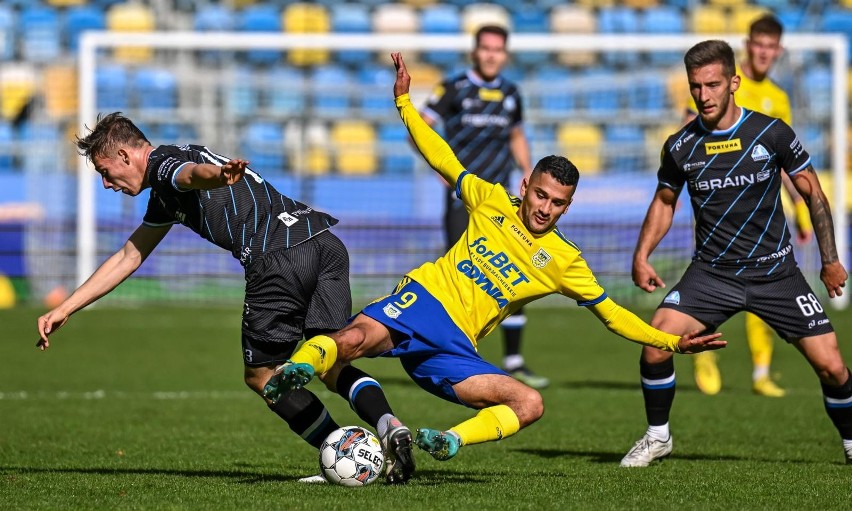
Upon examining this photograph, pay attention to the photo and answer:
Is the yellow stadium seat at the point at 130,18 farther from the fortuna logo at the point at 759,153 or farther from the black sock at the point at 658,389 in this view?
the fortuna logo at the point at 759,153

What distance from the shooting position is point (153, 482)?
6102mm

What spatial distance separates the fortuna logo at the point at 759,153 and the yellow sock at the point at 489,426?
81.5 inches

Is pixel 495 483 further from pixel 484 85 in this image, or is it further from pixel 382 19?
pixel 382 19

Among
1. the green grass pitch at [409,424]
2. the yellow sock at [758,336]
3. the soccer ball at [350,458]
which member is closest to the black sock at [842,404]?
the green grass pitch at [409,424]

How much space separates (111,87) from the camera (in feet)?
61.3

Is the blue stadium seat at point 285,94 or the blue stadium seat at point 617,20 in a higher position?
the blue stadium seat at point 617,20

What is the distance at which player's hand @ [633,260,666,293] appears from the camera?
22.7 ft

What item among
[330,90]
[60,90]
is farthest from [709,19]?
[60,90]

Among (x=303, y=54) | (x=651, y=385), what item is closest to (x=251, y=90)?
(x=303, y=54)

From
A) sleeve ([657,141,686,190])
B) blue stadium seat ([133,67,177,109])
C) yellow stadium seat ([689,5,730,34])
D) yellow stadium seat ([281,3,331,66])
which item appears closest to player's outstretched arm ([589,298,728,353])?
sleeve ([657,141,686,190])

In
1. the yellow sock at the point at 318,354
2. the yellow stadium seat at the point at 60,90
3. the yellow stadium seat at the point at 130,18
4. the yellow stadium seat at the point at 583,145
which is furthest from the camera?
the yellow stadium seat at the point at 130,18

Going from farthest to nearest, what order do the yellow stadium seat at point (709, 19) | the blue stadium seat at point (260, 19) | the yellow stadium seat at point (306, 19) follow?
1. the blue stadium seat at point (260, 19)
2. the yellow stadium seat at point (306, 19)
3. the yellow stadium seat at point (709, 19)

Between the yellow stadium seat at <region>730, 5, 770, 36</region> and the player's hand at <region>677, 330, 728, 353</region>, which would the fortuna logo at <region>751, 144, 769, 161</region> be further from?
the yellow stadium seat at <region>730, 5, 770, 36</region>

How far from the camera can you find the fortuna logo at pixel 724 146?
6816mm
